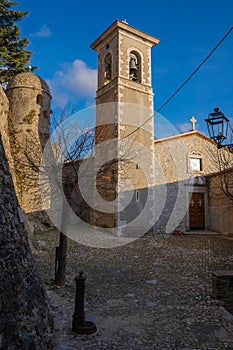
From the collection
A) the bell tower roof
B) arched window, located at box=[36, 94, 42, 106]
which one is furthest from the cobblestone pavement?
the bell tower roof

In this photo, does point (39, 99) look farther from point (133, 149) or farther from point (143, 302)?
point (143, 302)

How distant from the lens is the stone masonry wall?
2.55m

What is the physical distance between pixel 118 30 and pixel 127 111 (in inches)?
187

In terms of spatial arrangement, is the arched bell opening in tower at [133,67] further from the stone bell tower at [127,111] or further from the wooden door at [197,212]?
the wooden door at [197,212]

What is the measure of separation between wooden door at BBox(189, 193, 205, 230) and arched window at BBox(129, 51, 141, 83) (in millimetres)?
8025

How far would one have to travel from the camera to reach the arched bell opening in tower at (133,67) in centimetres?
1541

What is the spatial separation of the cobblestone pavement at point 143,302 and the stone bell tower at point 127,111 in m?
5.44

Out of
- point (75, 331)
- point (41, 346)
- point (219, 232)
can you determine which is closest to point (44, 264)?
point (75, 331)

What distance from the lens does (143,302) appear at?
465cm

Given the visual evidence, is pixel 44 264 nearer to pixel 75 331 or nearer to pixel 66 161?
pixel 66 161

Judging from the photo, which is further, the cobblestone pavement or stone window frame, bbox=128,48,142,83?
stone window frame, bbox=128,48,142,83

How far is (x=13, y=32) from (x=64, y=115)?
1514 cm

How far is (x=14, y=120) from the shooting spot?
48.1 feet

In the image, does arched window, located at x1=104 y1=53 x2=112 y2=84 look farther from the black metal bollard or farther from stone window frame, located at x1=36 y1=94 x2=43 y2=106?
the black metal bollard
